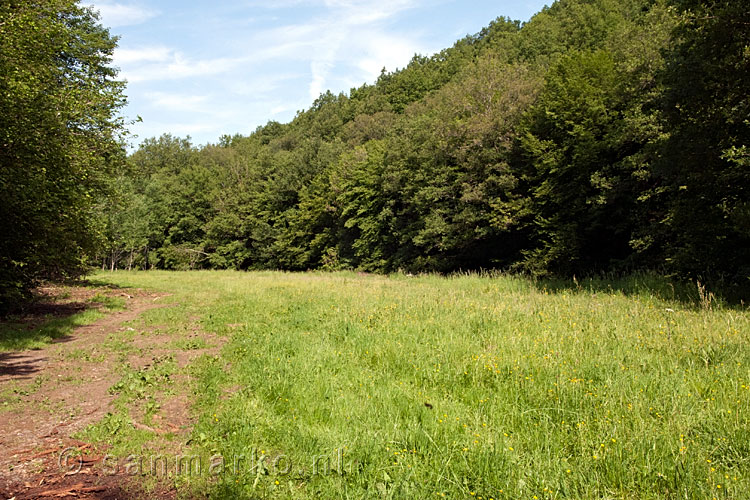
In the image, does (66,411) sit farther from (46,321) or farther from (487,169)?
(487,169)

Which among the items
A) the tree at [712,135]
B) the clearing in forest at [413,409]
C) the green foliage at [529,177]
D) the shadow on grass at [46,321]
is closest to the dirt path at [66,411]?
the clearing in forest at [413,409]

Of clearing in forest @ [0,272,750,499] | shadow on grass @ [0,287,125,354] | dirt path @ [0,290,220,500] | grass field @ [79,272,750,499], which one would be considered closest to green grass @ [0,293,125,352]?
shadow on grass @ [0,287,125,354]

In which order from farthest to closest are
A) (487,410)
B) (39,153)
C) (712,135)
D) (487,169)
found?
1. (487,169)
2. (712,135)
3. (39,153)
4. (487,410)

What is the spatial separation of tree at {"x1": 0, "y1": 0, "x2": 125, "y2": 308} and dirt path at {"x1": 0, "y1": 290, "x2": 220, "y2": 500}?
13.5 ft

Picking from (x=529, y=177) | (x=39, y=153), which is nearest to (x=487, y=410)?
(x=39, y=153)

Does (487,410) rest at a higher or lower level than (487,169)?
lower

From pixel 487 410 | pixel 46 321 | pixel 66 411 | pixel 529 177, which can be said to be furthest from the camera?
pixel 529 177

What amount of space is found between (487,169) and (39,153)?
2608cm

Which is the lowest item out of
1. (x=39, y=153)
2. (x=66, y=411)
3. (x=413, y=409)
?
(x=66, y=411)

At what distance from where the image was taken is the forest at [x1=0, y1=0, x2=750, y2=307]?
37.1 ft

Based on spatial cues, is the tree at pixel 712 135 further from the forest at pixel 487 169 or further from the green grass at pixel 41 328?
the green grass at pixel 41 328

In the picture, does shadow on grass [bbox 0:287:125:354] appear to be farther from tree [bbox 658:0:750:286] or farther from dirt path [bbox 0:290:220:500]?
tree [bbox 658:0:750:286]

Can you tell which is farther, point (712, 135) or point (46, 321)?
point (712, 135)

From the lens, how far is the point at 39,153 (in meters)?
10.4
